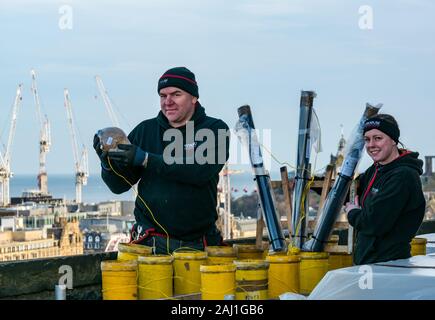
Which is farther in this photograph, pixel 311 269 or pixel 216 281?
pixel 311 269

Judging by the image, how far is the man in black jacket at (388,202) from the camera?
713 cm

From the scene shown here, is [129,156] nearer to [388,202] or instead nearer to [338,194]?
[388,202]

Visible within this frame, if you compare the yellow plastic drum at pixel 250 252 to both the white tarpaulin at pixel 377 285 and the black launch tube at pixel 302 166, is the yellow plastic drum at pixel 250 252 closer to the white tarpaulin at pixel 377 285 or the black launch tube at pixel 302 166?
the black launch tube at pixel 302 166

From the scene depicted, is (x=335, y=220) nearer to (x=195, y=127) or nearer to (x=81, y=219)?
(x=195, y=127)

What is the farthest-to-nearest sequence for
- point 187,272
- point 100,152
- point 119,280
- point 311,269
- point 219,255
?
point 311,269, point 219,255, point 100,152, point 187,272, point 119,280

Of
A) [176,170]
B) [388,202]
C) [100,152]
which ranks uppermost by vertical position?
[100,152]

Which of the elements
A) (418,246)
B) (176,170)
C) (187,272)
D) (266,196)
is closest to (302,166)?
(266,196)

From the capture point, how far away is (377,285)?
19.9 ft

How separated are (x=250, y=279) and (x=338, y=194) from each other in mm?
1690

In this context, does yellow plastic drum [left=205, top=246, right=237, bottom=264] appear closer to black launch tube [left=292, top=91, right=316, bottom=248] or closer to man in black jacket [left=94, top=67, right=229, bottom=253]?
man in black jacket [left=94, top=67, right=229, bottom=253]

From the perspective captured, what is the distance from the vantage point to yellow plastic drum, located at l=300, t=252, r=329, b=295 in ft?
25.7

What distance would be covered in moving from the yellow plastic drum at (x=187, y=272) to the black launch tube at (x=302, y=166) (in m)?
1.65

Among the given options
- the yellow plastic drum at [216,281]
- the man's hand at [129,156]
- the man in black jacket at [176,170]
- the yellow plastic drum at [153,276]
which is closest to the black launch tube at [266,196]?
the man in black jacket at [176,170]

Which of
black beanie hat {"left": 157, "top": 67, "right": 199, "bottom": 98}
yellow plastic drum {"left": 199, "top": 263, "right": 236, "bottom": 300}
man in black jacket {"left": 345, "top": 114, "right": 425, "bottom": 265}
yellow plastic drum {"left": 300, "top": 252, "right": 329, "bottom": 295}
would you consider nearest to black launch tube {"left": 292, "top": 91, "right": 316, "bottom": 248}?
yellow plastic drum {"left": 300, "top": 252, "right": 329, "bottom": 295}
